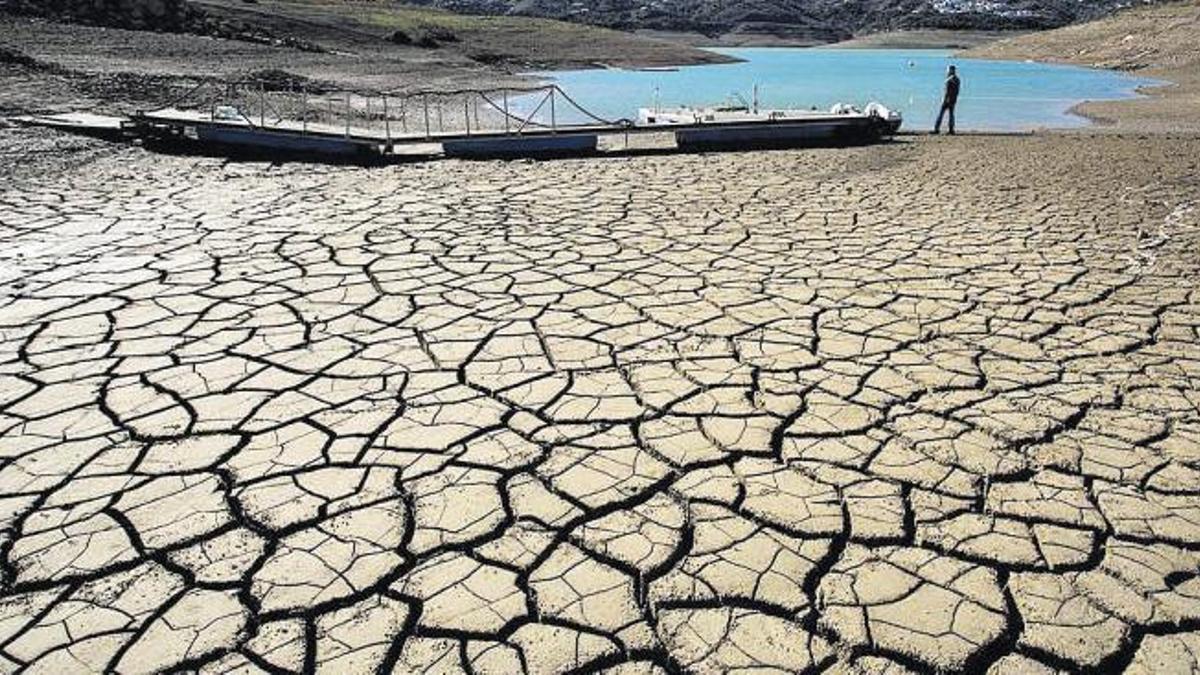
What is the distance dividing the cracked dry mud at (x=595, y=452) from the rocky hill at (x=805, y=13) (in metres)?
80.2

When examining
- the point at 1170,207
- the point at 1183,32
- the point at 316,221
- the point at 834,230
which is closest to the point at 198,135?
the point at 316,221

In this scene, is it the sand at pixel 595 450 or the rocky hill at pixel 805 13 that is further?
the rocky hill at pixel 805 13

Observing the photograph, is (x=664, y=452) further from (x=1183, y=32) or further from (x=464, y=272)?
(x=1183, y=32)

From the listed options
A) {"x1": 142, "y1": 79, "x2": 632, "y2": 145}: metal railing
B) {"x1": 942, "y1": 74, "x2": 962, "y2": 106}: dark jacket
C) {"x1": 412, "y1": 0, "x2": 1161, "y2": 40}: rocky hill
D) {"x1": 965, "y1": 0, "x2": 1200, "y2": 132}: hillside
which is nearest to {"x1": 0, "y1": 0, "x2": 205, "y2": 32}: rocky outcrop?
{"x1": 142, "y1": 79, "x2": 632, "y2": 145}: metal railing

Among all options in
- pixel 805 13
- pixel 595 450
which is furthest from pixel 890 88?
pixel 805 13

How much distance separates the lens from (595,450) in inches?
131

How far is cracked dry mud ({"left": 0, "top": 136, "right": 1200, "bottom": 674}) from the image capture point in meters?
2.38

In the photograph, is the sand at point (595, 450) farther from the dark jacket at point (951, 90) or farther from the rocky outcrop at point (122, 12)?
the rocky outcrop at point (122, 12)

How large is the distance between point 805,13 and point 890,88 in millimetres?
77496

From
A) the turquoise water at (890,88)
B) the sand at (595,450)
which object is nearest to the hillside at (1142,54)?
the turquoise water at (890,88)

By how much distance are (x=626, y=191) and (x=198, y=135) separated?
6235 millimetres

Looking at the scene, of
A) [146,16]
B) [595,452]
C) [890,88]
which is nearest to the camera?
[595,452]

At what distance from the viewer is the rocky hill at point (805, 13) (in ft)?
283

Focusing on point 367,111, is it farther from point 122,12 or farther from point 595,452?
point 122,12
